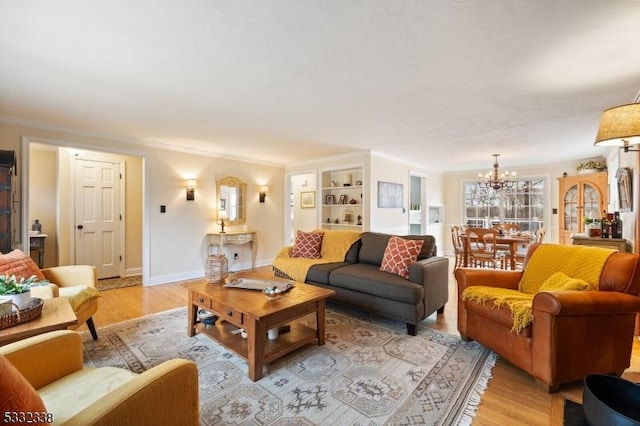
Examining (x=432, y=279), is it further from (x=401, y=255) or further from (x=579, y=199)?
(x=579, y=199)

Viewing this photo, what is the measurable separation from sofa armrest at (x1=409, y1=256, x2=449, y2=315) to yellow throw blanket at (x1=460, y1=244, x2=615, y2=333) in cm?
39

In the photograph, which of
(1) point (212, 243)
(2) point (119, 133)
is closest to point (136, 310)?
(1) point (212, 243)

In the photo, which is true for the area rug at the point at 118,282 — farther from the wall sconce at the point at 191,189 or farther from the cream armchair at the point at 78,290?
the cream armchair at the point at 78,290

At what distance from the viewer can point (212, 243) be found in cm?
527

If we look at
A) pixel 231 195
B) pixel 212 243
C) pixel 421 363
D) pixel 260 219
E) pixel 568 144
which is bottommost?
pixel 421 363

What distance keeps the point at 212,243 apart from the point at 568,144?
20.3ft

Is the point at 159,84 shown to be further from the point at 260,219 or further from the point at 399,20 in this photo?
the point at 260,219

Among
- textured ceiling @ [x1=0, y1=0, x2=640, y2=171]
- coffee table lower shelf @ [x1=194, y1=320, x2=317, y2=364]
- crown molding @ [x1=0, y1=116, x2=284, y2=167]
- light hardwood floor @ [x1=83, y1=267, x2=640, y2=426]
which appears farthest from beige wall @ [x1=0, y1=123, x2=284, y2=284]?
coffee table lower shelf @ [x1=194, y1=320, x2=317, y2=364]

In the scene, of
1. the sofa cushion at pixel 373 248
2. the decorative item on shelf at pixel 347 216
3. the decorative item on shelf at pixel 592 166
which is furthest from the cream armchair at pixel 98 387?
the decorative item on shelf at pixel 592 166

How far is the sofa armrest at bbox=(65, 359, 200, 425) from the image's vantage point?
0.89 metres

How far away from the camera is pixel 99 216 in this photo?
16.2ft

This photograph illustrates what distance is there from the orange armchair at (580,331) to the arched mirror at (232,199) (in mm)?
4644

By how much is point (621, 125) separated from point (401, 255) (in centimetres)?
195

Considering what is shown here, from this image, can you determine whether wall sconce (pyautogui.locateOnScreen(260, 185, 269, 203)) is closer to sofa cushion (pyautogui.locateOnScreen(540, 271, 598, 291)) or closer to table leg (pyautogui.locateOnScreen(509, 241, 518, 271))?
table leg (pyautogui.locateOnScreen(509, 241, 518, 271))
